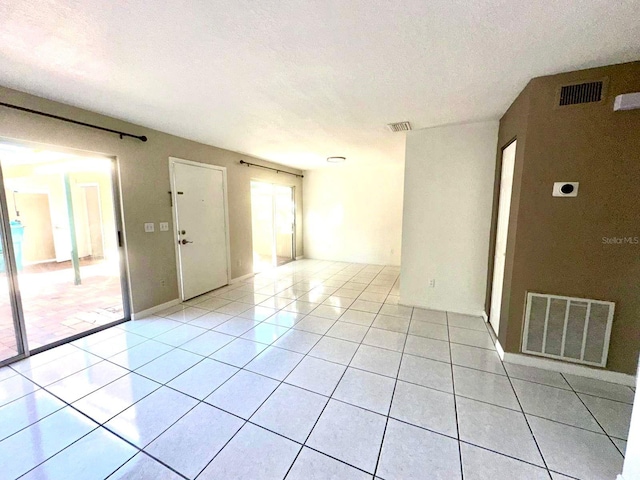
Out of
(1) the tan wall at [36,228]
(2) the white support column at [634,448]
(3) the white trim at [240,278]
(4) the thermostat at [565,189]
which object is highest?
(4) the thermostat at [565,189]

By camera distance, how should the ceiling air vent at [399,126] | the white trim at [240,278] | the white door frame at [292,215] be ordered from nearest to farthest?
1. the ceiling air vent at [399,126]
2. the white trim at [240,278]
3. the white door frame at [292,215]

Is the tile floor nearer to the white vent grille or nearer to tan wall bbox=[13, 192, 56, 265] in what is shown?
tan wall bbox=[13, 192, 56, 265]

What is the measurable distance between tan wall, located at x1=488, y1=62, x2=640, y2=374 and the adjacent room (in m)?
0.01

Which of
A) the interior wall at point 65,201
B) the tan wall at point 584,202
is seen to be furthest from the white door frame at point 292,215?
the tan wall at point 584,202

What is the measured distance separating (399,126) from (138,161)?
3.36 metres

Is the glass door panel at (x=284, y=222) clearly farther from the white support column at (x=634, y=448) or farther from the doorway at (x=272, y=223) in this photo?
the white support column at (x=634, y=448)

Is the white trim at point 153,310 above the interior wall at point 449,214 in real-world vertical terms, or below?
below

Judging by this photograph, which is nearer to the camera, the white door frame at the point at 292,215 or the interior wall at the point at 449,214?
the interior wall at the point at 449,214

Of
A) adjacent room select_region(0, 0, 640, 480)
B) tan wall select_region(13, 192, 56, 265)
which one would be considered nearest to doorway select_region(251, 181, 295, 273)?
adjacent room select_region(0, 0, 640, 480)

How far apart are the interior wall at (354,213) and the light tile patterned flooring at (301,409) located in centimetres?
341

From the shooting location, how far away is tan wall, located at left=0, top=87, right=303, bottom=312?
7.70 feet

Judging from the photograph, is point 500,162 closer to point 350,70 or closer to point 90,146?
point 350,70

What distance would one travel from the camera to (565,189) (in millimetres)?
2045

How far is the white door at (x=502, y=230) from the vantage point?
257 cm
